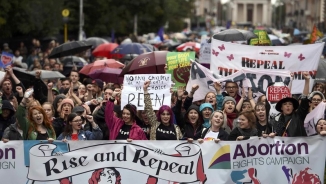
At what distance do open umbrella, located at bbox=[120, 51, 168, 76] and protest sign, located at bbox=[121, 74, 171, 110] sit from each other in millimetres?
3454

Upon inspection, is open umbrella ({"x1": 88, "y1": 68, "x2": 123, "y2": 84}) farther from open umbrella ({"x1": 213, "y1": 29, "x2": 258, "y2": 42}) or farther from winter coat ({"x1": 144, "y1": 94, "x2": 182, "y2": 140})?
winter coat ({"x1": 144, "y1": 94, "x2": 182, "y2": 140})

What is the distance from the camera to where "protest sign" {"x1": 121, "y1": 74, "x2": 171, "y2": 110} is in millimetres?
11898

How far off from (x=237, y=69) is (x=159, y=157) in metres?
3.69

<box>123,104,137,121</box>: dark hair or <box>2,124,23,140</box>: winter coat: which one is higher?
<box>123,104,137,121</box>: dark hair

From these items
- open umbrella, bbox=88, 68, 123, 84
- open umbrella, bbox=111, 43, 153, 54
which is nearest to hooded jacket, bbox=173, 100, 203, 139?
open umbrella, bbox=88, 68, 123, 84

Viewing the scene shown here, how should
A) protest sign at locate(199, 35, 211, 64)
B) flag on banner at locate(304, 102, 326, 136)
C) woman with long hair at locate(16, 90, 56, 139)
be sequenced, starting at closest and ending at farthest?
woman with long hair at locate(16, 90, 56, 139) → flag on banner at locate(304, 102, 326, 136) → protest sign at locate(199, 35, 211, 64)

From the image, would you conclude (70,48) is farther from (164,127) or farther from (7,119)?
(164,127)

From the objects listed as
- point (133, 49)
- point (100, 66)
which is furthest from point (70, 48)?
point (100, 66)

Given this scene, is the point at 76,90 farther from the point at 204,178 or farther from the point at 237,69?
the point at 204,178

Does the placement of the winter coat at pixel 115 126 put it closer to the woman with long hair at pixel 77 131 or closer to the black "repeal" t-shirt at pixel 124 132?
the black "repeal" t-shirt at pixel 124 132

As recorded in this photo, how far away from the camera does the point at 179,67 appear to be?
1441 cm

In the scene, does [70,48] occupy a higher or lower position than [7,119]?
higher

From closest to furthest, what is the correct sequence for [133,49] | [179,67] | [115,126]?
[115,126]
[179,67]
[133,49]

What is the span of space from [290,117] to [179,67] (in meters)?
3.42
